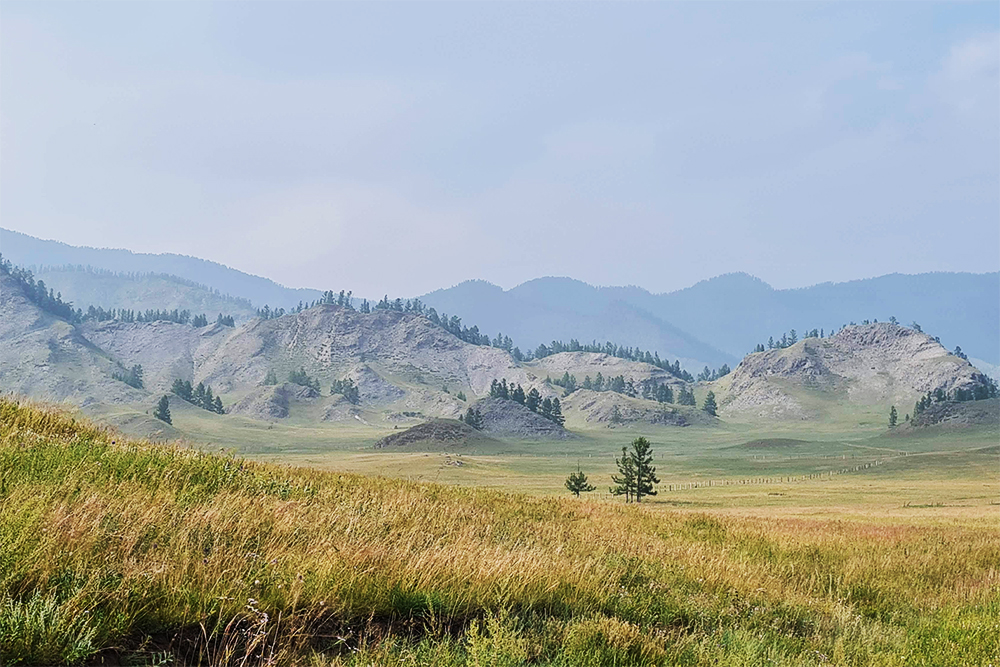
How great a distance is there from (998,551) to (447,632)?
2127 cm

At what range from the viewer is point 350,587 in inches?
272

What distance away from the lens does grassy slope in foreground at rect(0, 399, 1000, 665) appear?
18.9 ft

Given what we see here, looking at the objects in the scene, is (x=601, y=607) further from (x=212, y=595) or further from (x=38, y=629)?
(x=38, y=629)

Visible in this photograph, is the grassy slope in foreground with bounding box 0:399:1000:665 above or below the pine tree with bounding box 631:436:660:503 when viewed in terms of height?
above

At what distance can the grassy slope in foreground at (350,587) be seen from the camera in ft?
18.9

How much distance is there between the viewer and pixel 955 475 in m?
153

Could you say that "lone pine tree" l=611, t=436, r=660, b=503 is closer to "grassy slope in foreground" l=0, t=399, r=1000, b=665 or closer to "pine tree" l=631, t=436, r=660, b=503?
"pine tree" l=631, t=436, r=660, b=503

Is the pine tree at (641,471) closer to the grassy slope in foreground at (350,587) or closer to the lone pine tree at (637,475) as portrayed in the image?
the lone pine tree at (637,475)

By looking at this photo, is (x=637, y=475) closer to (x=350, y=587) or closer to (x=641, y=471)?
(x=641, y=471)

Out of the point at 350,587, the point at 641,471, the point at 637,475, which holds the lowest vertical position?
the point at 637,475

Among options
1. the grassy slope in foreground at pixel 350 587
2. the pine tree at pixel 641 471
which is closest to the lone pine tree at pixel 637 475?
the pine tree at pixel 641 471

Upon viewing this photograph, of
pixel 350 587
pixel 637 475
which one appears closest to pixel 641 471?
pixel 637 475

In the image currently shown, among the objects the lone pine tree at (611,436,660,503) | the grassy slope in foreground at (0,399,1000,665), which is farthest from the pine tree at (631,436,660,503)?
the grassy slope in foreground at (0,399,1000,665)

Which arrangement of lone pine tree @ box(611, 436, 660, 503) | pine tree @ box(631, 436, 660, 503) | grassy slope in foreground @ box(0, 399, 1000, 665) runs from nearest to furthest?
grassy slope in foreground @ box(0, 399, 1000, 665), pine tree @ box(631, 436, 660, 503), lone pine tree @ box(611, 436, 660, 503)
